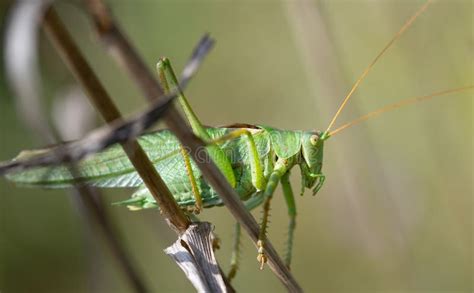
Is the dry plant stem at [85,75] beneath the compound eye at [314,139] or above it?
above

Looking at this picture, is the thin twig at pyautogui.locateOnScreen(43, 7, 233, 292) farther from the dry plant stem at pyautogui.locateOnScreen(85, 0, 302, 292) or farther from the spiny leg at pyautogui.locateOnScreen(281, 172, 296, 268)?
the spiny leg at pyautogui.locateOnScreen(281, 172, 296, 268)

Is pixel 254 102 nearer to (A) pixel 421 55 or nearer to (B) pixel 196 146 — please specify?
(A) pixel 421 55

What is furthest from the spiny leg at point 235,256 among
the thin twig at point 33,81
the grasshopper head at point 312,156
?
the thin twig at point 33,81

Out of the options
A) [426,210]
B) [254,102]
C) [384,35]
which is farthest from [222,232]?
[384,35]

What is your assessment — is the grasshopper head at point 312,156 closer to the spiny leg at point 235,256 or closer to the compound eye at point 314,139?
the compound eye at point 314,139

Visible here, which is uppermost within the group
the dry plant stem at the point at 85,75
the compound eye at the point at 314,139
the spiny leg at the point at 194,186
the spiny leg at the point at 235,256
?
the dry plant stem at the point at 85,75

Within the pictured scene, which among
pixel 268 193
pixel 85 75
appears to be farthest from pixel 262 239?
pixel 85 75

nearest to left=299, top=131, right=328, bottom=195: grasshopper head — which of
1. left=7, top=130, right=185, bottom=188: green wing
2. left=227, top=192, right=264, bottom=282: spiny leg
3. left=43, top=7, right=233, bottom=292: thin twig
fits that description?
left=227, top=192, right=264, bottom=282: spiny leg
